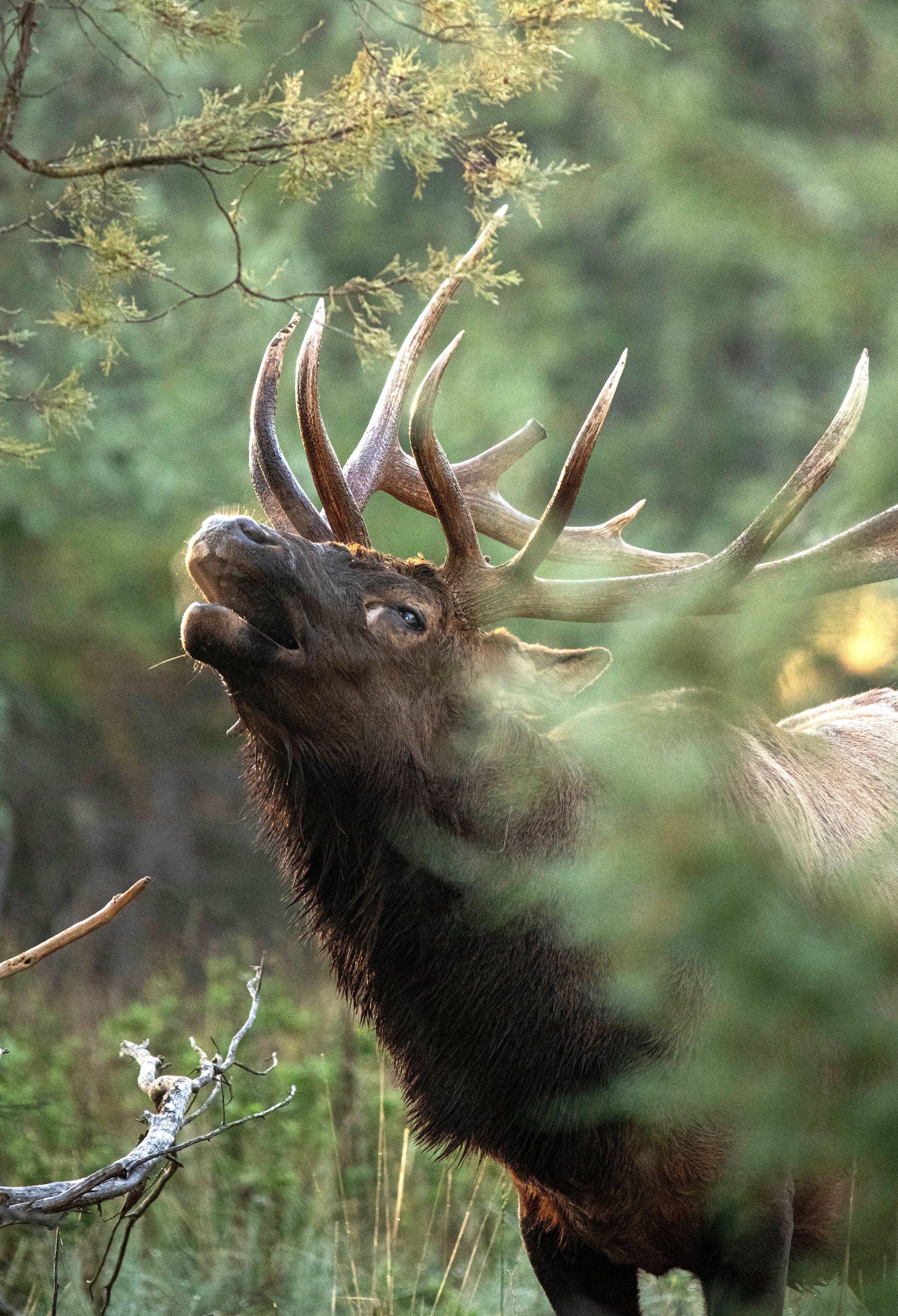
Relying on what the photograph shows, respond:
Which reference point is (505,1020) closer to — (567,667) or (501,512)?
(567,667)

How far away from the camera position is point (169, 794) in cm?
1210

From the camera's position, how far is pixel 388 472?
3557 millimetres

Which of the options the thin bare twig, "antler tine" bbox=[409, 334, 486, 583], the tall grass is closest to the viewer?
the thin bare twig

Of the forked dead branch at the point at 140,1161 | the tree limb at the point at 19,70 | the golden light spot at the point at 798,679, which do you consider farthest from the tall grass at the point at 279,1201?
the tree limb at the point at 19,70

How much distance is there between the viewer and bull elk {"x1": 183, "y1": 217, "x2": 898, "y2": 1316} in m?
2.64

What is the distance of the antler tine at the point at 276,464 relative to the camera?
3066mm

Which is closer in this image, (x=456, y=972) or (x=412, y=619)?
(x=456, y=972)

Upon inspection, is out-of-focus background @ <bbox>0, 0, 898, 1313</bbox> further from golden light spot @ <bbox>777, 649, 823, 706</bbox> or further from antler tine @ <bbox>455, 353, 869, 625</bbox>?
antler tine @ <bbox>455, 353, 869, 625</bbox>

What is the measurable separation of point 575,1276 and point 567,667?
1.36 meters

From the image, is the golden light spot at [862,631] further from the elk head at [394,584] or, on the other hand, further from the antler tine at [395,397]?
the antler tine at [395,397]

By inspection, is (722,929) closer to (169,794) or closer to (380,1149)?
(380,1149)

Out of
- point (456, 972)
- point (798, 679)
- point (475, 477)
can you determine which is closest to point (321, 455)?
point (475, 477)

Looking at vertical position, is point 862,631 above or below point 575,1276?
above

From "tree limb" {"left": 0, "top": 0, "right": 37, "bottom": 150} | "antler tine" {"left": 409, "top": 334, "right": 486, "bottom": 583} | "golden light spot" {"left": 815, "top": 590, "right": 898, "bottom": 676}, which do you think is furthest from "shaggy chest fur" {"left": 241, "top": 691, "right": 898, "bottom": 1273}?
"tree limb" {"left": 0, "top": 0, "right": 37, "bottom": 150}
